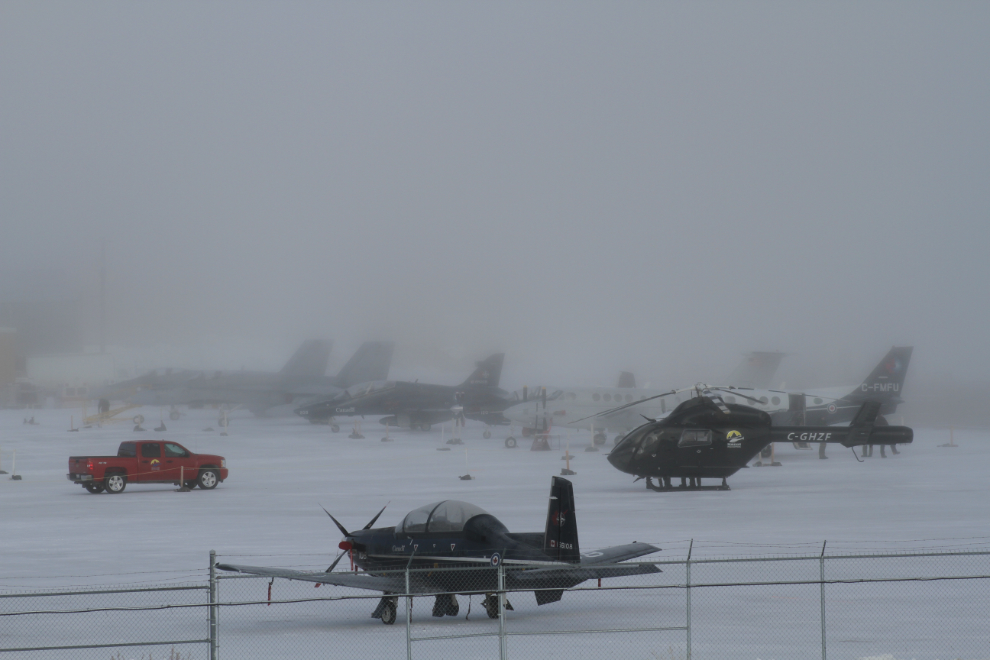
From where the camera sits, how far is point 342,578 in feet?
47.4

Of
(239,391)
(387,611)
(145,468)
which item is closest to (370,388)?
(239,391)

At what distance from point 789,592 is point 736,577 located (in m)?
1.44

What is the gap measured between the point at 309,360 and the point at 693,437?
71477mm

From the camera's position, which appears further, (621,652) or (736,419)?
(736,419)

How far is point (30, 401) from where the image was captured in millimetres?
112438

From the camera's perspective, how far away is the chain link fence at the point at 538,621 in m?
13.3

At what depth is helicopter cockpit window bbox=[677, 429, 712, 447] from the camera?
109ft

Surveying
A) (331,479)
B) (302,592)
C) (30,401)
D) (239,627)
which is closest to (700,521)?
(302,592)

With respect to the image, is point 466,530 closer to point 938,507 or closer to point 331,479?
point 938,507

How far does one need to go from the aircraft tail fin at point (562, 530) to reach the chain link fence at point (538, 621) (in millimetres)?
443

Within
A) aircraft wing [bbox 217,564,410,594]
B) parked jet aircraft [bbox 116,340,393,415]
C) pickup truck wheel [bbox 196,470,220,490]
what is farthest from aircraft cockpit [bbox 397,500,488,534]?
parked jet aircraft [bbox 116,340,393,415]

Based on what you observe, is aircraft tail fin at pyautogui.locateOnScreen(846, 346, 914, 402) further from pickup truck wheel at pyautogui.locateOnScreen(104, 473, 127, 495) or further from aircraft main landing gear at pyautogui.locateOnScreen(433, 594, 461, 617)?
aircraft main landing gear at pyautogui.locateOnScreen(433, 594, 461, 617)

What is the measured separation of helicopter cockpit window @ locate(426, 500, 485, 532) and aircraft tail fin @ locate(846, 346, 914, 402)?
41349mm

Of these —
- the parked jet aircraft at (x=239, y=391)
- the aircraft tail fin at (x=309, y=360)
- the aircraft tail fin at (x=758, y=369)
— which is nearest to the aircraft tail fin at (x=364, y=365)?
the aircraft tail fin at (x=309, y=360)
